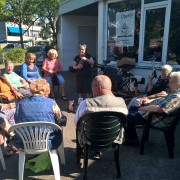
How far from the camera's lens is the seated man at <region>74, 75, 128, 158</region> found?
283 cm

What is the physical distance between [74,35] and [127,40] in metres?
5.45

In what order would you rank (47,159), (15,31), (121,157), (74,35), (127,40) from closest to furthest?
(47,159), (121,157), (127,40), (74,35), (15,31)

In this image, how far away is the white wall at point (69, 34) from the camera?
39.3ft

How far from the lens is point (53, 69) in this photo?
659 centimetres

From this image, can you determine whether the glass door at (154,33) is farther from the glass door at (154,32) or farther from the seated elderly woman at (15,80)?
the seated elderly woman at (15,80)

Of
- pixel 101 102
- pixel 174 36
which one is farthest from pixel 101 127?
pixel 174 36

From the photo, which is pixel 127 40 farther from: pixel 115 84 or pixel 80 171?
pixel 80 171

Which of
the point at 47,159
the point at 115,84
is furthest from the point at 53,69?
the point at 47,159

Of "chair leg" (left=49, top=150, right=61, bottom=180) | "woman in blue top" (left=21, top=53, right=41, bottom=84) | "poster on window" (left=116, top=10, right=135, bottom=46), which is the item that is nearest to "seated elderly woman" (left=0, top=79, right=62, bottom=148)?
"chair leg" (left=49, top=150, right=61, bottom=180)

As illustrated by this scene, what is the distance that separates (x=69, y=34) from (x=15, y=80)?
7.34 m

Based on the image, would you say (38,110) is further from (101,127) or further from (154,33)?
(154,33)

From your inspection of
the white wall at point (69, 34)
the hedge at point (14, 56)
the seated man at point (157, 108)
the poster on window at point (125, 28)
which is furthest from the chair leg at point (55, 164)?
the hedge at point (14, 56)

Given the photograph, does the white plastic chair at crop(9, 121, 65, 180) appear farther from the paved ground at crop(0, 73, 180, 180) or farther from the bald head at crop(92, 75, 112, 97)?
the bald head at crop(92, 75, 112, 97)

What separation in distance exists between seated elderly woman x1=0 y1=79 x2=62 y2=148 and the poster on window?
469 cm
